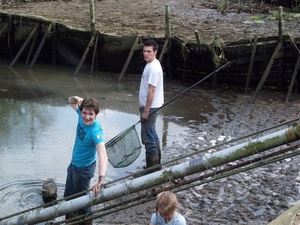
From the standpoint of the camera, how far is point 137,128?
11.7 m

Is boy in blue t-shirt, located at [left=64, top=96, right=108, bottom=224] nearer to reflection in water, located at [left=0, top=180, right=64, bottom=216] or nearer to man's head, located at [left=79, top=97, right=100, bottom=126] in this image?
man's head, located at [left=79, top=97, right=100, bottom=126]

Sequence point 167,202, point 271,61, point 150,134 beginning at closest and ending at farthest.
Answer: point 167,202 < point 150,134 < point 271,61

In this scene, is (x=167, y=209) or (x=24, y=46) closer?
(x=167, y=209)

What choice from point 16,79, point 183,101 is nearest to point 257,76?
point 183,101

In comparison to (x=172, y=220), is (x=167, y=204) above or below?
above

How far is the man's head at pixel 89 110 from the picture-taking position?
637 cm

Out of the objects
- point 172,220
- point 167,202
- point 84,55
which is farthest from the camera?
point 84,55

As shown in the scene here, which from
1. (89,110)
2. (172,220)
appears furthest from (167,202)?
(89,110)

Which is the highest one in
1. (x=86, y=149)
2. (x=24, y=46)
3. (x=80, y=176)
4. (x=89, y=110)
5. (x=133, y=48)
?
(x=89, y=110)

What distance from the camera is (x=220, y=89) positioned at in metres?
15.1

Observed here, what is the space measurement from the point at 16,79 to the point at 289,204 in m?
10.4

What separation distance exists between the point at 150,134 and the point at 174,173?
2766 mm

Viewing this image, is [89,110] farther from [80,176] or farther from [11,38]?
[11,38]

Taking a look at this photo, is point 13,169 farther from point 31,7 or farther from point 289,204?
point 31,7
